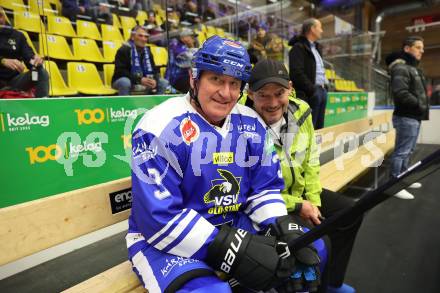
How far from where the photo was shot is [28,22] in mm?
2658

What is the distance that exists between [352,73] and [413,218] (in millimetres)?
5604

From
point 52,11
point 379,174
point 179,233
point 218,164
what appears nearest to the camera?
point 179,233

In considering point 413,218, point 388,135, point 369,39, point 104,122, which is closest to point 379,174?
point 388,135

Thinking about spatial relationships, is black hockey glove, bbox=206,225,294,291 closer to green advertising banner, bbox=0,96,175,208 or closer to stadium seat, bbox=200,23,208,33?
green advertising banner, bbox=0,96,175,208

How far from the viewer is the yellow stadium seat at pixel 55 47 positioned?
8.99ft

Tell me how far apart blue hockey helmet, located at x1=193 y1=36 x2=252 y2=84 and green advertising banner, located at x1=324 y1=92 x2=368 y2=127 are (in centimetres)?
415

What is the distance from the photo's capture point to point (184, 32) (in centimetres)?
381

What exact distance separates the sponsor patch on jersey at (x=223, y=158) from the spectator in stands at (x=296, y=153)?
0.46 m

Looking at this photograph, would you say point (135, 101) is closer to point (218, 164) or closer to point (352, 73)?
point (218, 164)

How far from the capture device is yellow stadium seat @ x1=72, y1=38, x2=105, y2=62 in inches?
147

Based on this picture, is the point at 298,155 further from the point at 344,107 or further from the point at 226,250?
the point at 344,107

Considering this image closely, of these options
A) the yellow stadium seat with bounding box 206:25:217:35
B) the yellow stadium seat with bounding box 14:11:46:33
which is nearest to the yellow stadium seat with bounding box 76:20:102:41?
the yellow stadium seat with bounding box 14:11:46:33

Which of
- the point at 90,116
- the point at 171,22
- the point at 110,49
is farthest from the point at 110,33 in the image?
the point at 90,116

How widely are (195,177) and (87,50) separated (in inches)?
132
